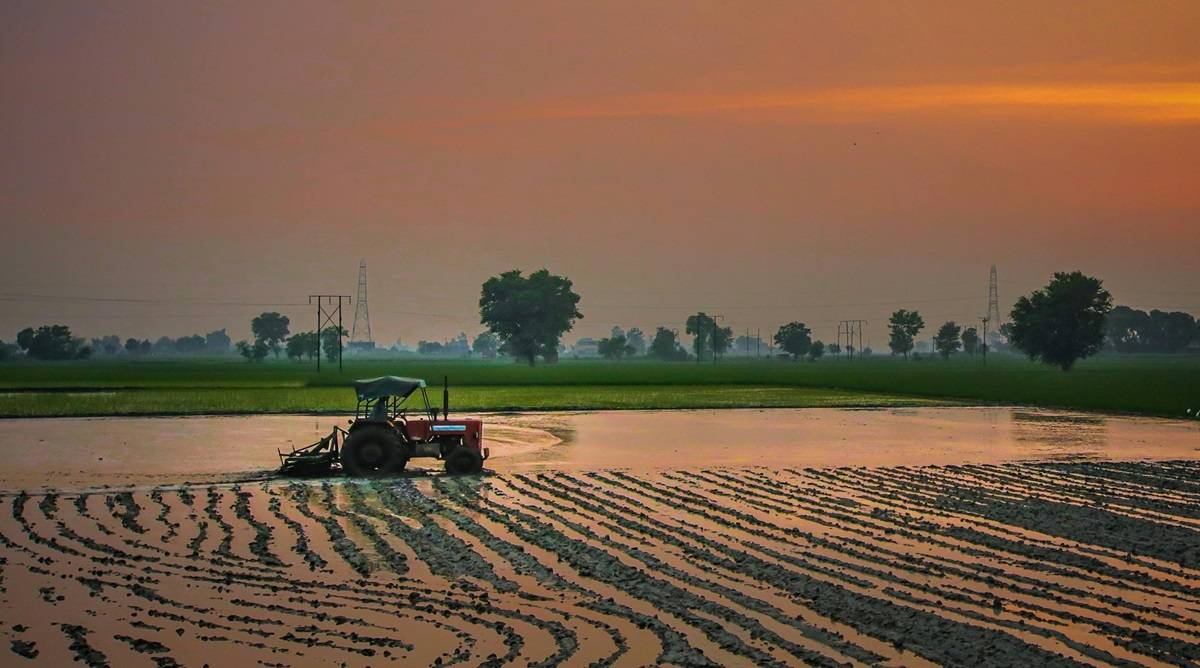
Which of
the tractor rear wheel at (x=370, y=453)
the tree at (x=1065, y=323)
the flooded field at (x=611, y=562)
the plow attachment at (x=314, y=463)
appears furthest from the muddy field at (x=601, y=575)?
the tree at (x=1065, y=323)

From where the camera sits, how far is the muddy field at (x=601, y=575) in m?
11.5

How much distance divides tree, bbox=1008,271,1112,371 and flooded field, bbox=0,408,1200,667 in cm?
11572

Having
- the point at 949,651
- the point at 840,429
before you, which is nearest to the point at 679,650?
the point at 949,651

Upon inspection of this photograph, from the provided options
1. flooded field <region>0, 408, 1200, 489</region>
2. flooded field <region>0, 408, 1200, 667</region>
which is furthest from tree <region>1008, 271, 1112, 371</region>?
flooded field <region>0, 408, 1200, 667</region>

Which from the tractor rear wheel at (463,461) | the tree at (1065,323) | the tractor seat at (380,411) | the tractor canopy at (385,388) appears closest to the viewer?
the tractor canopy at (385,388)

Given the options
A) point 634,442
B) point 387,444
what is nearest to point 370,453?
point 387,444

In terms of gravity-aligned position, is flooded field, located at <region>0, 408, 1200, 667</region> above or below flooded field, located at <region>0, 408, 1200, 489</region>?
below

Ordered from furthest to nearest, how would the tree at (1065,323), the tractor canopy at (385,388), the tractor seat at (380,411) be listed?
the tree at (1065,323), the tractor seat at (380,411), the tractor canopy at (385,388)

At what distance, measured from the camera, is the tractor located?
82.3ft

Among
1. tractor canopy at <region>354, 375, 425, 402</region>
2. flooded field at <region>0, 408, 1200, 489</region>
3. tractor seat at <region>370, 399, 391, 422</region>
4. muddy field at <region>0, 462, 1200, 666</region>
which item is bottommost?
muddy field at <region>0, 462, 1200, 666</region>

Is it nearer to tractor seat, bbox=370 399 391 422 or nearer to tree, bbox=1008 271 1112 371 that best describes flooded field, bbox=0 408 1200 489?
tractor seat, bbox=370 399 391 422

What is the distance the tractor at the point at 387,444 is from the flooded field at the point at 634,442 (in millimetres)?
1208

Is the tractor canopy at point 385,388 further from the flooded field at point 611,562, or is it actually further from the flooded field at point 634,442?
the flooded field at point 634,442

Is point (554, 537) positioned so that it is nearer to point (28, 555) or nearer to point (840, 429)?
point (28, 555)
